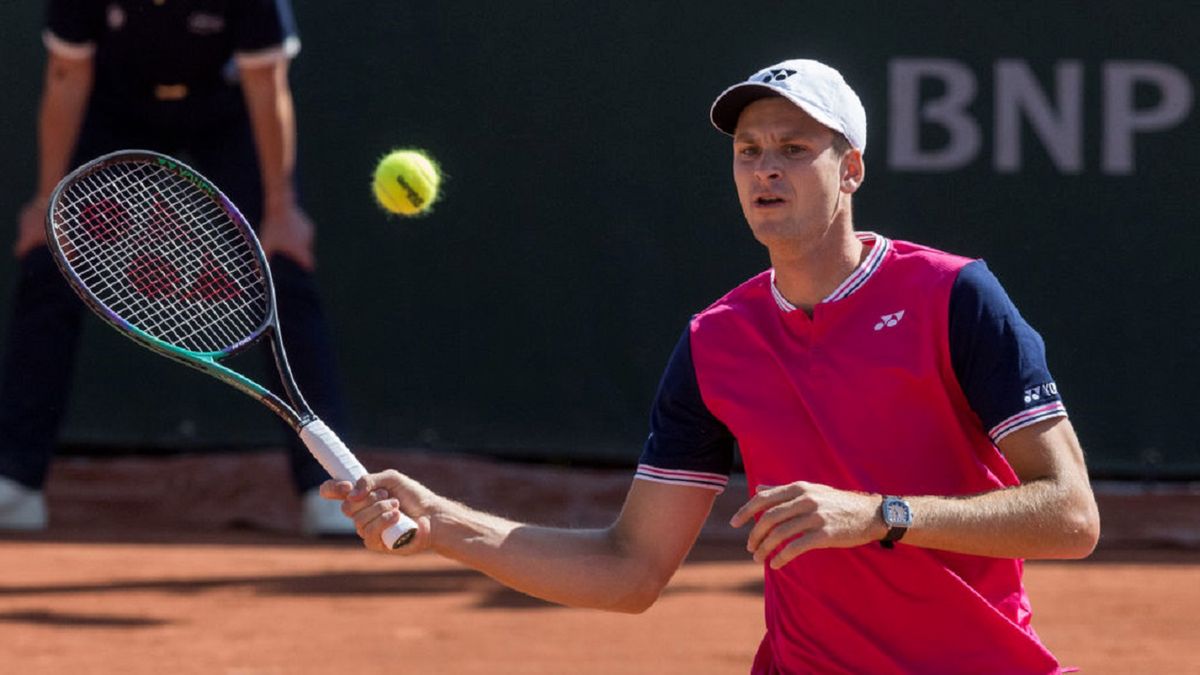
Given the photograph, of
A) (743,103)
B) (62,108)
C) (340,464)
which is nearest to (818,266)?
(743,103)

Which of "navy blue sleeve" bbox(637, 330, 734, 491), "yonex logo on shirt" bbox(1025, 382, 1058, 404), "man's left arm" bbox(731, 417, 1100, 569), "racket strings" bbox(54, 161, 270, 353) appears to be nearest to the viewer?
"man's left arm" bbox(731, 417, 1100, 569)

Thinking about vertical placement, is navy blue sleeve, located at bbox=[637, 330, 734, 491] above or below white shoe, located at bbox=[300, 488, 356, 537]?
above

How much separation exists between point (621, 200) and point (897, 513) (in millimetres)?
5262

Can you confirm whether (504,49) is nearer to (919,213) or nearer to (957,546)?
(919,213)

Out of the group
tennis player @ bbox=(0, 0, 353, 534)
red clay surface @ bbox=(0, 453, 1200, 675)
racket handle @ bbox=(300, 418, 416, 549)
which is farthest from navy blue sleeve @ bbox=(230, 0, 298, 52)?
racket handle @ bbox=(300, 418, 416, 549)

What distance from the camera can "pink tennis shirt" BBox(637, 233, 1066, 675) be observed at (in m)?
2.66

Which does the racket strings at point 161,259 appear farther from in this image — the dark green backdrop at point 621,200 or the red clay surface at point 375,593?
the dark green backdrop at point 621,200

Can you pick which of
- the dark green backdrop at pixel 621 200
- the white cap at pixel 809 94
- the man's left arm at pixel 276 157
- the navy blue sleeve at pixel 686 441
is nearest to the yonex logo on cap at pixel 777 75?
the white cap at pixel 809 94

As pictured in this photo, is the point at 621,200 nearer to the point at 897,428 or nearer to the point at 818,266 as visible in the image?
the point at 818,266

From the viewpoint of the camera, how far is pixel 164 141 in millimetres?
6914

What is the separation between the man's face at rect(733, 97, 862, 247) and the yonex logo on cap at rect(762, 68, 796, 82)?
35 millimetres

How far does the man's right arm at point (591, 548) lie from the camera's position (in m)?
2.91

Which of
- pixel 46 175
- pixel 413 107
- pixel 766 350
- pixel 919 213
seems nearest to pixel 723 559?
pixel 919 213

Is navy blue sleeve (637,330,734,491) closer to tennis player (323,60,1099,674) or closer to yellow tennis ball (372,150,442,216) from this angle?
tennis player (323,60,1099,674)
